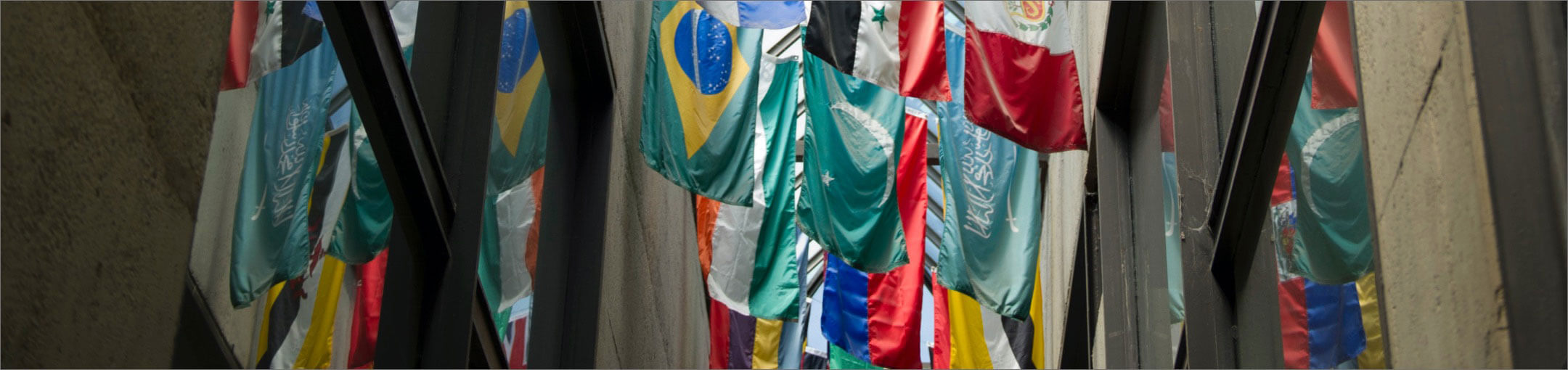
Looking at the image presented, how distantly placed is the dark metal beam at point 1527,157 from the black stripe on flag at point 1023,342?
994 centimetres

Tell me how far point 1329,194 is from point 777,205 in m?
5.70

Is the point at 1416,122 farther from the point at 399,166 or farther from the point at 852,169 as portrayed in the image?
the point at 852,169

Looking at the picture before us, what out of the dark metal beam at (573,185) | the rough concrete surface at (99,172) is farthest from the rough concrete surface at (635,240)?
the rough concrete surface at (99,172)

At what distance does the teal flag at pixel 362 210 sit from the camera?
15.0ft

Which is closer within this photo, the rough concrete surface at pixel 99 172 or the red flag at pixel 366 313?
the rough concrete surface at pixel 99 172

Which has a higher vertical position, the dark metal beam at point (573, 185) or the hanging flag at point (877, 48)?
the hanging flag at point (877, 48)

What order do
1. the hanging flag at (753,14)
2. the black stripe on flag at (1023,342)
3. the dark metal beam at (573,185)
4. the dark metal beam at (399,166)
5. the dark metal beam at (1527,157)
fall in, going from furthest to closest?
the black stripe on flag at (1023,342) → the hanging flag at (753,14) → the dark metal beam at (573,185) → the dark metal beam at (399,166) → the dark metal beam at (1527,157)

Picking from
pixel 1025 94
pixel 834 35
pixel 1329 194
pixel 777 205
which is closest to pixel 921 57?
pixel 834 35

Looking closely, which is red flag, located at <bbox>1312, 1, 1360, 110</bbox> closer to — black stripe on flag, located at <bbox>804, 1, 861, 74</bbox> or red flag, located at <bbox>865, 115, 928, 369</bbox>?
black stripe on flag, located at <bbox>804, 1, 861, 74</bbox>

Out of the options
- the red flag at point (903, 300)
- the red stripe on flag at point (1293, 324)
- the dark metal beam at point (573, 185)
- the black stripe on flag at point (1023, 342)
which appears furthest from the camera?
the black stripe on flag at point (1023, 342)

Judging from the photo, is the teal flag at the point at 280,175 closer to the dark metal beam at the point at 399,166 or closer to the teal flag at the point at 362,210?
the teal flag at the point at 362,210

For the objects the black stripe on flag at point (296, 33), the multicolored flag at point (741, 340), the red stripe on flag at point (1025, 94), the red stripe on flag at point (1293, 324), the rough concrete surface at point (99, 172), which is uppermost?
the red stripe on flag at point (1025, 94)

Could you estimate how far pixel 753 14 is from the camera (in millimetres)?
7992

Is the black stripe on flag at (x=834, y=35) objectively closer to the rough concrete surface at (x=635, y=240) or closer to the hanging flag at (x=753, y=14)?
the hanging flag at (x=753, y=14)
